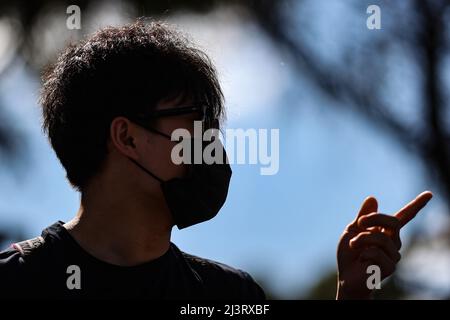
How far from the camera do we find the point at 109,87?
2.37 meters

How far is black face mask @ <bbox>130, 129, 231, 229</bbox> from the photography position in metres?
2.29

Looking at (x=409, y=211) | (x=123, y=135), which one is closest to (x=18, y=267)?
(x=123, y=135)

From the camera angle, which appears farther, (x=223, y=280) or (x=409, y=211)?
(x=223, y=280)

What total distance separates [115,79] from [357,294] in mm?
904

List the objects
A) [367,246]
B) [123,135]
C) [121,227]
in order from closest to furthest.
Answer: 1. [367,246]
2. [121,227]
3. [123,135]

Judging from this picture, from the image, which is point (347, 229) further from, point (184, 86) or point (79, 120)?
point (79, 120)

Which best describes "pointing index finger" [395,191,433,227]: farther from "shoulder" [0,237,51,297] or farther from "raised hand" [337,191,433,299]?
"shoulder" [0,237,51,297]

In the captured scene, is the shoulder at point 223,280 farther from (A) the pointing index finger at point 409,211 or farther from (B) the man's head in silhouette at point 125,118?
(A) the pointing index finger at point 409,211

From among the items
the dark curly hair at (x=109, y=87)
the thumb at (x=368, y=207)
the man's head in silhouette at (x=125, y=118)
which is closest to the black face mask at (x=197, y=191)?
the man's head in silhouette at (x=125, y=118)

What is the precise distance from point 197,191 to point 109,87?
0.39m

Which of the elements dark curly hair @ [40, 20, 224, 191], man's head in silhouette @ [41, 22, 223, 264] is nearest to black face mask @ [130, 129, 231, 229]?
man's head in silhouette @ [41, 22, 223, 264]

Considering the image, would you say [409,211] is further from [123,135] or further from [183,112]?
[123,135]

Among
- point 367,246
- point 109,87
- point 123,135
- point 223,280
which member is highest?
point 109,87
